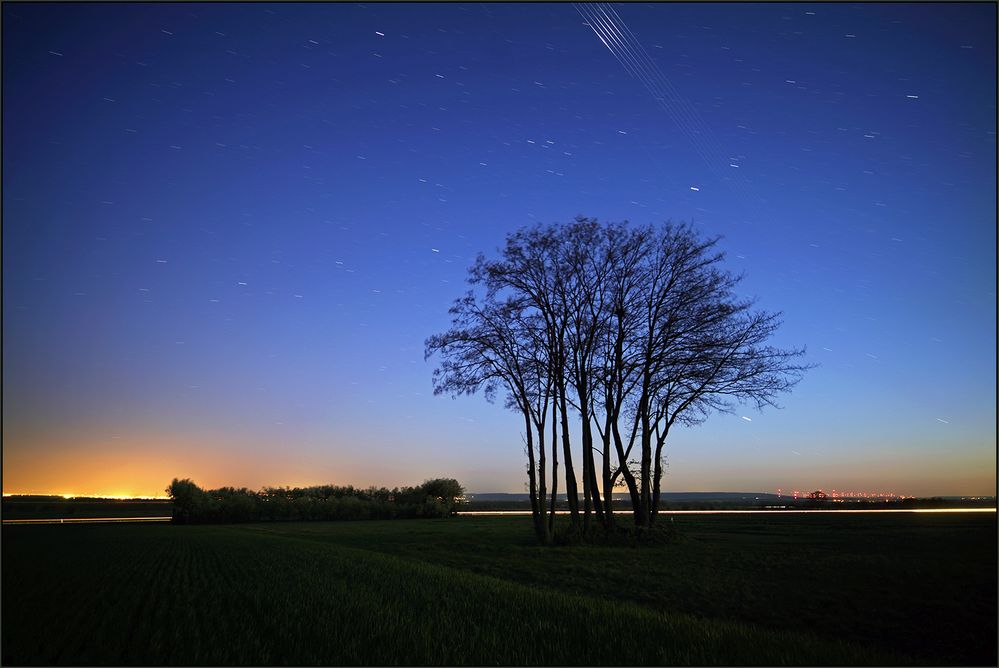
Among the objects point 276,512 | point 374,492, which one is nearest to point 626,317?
point 276,512

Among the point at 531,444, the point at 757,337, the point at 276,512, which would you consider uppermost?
the point at 757,337

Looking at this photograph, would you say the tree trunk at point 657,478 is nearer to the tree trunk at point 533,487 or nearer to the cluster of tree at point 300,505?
the tree trunk at point 533,487

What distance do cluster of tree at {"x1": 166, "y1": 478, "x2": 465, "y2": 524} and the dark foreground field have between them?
6927 centimetres

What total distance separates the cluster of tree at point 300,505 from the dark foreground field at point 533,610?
227 ft

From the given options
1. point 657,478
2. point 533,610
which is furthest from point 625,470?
point 533,610

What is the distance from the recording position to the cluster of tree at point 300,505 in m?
84.6

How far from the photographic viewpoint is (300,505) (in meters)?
86.9

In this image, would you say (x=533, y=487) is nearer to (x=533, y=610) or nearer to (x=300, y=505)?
(x=533, y=610)

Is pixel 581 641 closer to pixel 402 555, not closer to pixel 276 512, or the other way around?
pixel 402 555

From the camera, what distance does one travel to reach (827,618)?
35.6ft

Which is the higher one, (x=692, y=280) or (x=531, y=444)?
(x=692, y=280)

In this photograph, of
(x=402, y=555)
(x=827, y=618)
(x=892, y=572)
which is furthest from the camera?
(x=402, y=555)

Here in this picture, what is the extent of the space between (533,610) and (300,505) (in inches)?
3350

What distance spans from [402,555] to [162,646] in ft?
58.7
